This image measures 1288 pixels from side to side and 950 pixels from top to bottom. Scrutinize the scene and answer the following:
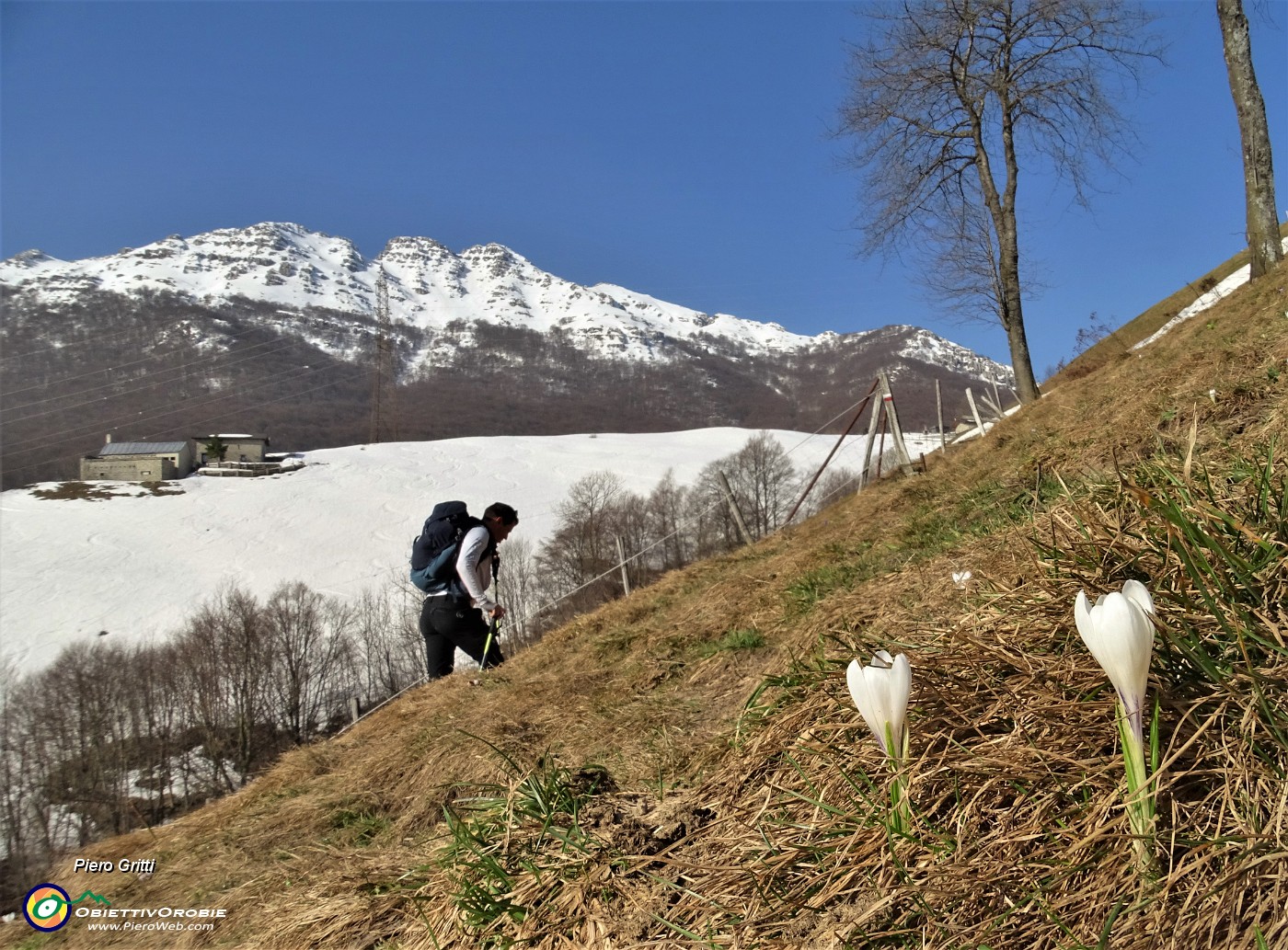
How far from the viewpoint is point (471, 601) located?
7.12 m

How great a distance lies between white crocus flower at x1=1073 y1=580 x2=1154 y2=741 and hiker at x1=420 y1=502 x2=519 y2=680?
5926 mm

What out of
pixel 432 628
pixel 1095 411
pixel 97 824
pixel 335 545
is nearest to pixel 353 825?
pixel 432 628

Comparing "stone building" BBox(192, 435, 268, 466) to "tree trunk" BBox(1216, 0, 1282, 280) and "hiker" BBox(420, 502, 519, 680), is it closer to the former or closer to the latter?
"hiker" BBox(420, 502, 519, 680)

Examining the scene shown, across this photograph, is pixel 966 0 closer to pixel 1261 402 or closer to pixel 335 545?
pixel 1261 402

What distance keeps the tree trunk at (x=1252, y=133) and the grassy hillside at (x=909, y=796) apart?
1027 centimetres

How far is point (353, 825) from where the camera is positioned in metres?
3.74

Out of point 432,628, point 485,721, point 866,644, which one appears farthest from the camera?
point 432,628

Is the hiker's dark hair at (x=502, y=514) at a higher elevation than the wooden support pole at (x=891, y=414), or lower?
lower

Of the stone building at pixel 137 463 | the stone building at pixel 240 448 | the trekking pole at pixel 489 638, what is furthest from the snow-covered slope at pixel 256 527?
the trekking pole at pixel 489 638

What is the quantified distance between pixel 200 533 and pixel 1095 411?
87.1m
